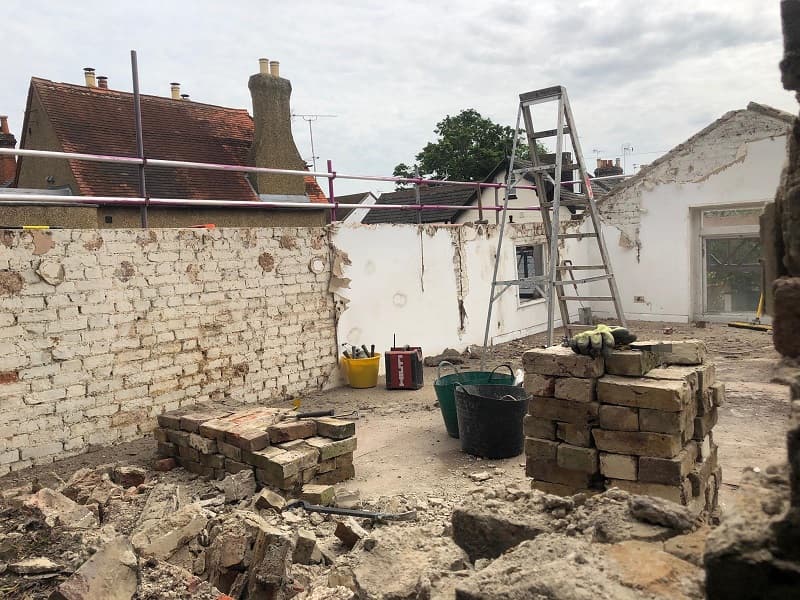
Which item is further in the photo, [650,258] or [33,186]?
[33,186]

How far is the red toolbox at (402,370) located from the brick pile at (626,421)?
444cm

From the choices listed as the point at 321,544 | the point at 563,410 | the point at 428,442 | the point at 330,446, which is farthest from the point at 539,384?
the point at 428,442

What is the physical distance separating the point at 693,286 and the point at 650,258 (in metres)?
1.12

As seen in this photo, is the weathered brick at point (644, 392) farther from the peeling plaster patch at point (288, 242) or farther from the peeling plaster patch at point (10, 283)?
the peeling plaster patch at point (10, 283)

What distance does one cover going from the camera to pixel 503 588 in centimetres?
198

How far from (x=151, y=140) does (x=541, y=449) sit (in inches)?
589

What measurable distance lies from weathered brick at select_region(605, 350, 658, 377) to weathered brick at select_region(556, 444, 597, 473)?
598 millimetres

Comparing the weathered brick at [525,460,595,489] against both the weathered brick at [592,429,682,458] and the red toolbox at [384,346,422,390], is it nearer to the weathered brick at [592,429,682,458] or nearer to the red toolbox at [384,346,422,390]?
the weathered brick at [592,429,682,458]

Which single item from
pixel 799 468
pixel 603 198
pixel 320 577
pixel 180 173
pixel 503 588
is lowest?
pixel 320 577

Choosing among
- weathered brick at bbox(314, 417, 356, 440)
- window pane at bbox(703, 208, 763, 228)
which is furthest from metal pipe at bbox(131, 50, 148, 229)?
window pane at bbox(703, 208, 763, 228)

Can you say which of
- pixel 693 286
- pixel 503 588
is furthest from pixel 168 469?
pixel 693 286

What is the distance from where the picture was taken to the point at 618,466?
4156mm

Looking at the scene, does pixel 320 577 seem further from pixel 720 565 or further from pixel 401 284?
pixel 401 284

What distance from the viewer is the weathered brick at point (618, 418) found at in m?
4.07
